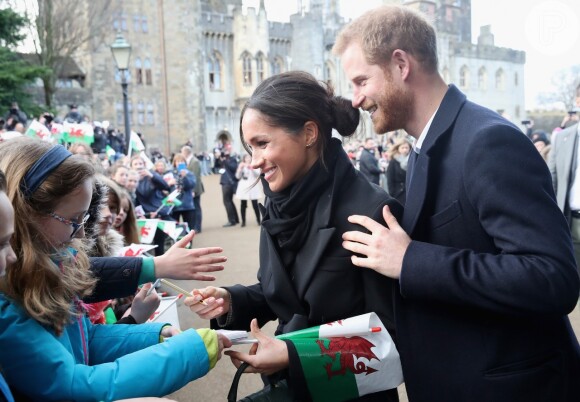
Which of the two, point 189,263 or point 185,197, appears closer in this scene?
point 189,263

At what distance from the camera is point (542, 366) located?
1743 millimetres

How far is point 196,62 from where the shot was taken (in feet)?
133

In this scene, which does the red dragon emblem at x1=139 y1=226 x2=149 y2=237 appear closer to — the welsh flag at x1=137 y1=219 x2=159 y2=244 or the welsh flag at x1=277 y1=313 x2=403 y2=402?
the welsh flag at x1=137 y1=219 x2=159 y2=244

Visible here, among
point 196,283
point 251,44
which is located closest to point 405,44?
point 196,283

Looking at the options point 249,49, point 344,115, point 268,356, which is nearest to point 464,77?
point 249,49

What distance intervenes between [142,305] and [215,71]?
42350mm

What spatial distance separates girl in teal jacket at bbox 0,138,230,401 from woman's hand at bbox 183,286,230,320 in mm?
291

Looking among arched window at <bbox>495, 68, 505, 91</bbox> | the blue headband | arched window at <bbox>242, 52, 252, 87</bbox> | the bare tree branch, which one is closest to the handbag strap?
the blue headband

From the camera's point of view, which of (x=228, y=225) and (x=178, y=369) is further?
(x=228, y=225)

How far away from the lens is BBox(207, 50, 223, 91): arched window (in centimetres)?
4322

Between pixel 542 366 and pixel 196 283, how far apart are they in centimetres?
658

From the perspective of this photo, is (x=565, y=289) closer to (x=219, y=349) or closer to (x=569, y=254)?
(x=569, y=254)

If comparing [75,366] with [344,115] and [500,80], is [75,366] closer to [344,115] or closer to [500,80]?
[344,115]

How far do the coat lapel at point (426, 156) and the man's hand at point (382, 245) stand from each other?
8 cm
